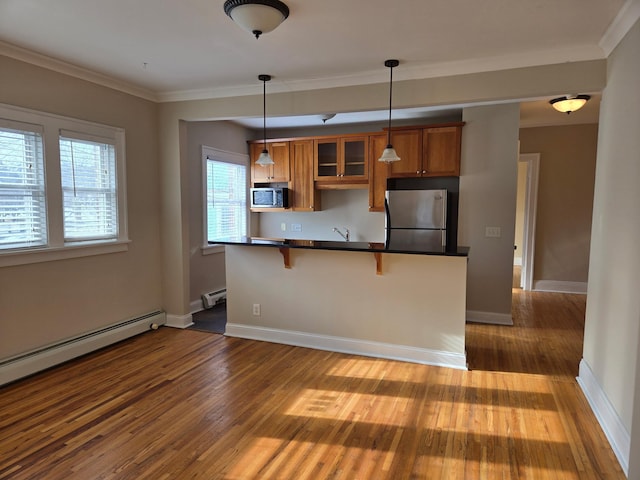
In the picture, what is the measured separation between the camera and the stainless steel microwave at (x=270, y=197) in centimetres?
575

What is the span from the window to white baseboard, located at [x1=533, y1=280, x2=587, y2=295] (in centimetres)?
474

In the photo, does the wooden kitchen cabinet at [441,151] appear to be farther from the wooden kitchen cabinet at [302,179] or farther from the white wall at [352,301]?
the white wall at [352,301]

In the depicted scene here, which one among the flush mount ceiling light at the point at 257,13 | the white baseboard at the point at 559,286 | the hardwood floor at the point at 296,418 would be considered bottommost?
the hardwood floor at the point at 296,418

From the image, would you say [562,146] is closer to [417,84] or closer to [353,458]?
[417,84]

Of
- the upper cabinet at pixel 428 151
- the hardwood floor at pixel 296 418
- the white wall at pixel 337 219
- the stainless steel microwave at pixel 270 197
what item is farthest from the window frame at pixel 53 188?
the upper cabinet at pixel 428 151

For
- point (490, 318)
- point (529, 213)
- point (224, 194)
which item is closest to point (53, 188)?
point (224, 194)

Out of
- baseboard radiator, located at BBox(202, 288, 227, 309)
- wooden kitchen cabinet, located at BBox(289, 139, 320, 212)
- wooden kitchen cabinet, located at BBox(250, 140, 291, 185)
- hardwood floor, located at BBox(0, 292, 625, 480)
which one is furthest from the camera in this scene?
wooden kitchen cabinet, located at BBox(250, 140, 291, 185)

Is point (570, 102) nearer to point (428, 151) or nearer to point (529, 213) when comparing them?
point (428, 151)

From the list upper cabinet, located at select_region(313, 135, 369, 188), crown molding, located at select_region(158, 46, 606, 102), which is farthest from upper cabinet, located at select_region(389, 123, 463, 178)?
crown molding, located at select_region(158, 46, 606, 102)

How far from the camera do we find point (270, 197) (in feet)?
19.0

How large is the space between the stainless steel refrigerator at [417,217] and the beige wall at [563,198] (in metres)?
2.45

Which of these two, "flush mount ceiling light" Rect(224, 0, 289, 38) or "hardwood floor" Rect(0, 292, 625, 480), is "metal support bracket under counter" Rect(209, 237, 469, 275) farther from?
"flush mount ceiling light" Rect(224, 0, 289, 38)

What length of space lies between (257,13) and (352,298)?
2.42m

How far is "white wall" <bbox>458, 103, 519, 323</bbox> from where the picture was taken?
4477mm
